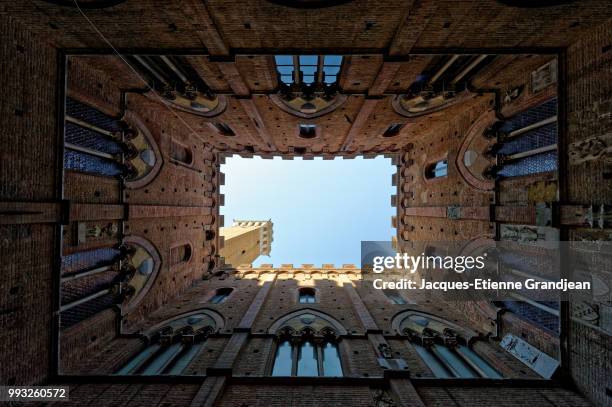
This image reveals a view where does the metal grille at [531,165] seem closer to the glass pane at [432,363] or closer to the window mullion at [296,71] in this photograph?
the glass pane at [432,363]

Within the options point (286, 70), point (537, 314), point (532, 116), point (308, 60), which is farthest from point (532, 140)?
point (286, 70)

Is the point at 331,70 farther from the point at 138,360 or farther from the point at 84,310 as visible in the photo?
the point at 138,360

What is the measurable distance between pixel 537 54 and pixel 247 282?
681 inches

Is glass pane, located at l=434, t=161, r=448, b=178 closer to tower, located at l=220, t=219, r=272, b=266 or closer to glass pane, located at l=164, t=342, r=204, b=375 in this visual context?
glass pane, located at l=164, t=342, r=204, b=375

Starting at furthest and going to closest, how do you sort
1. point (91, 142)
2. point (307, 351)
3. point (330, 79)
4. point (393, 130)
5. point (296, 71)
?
point (393, 130) < point (330, 79) < point (296, 71) < point (307, 351) < point (91, 142)

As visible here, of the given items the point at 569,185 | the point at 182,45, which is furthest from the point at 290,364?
the point at 182,45

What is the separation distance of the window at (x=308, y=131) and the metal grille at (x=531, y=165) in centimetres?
1019

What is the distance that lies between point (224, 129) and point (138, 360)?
1298 centimetres

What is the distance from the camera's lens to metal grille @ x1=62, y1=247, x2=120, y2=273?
353 inches

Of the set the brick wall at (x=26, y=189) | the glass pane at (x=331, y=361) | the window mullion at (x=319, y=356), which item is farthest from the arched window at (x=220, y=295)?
the brick wall at (x=26, y=189)

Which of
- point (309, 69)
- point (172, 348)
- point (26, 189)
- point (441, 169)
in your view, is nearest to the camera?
point (26, 189)

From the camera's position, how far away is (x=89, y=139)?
1000cm

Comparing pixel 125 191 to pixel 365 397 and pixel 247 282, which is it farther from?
pixel 365 397

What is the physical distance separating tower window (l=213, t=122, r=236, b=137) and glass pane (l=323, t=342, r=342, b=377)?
13.1 metres
